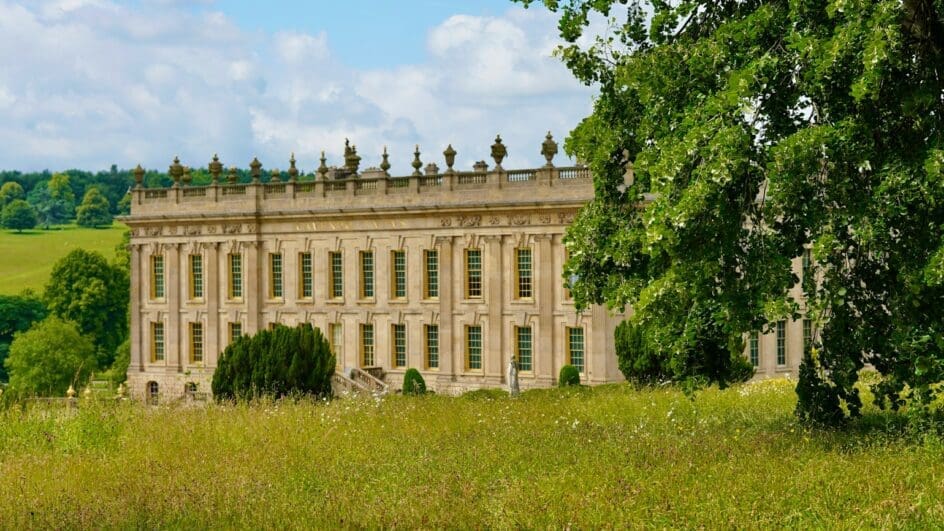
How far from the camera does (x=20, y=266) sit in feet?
421

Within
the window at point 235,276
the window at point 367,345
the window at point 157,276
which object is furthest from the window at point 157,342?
the window at point 367,345

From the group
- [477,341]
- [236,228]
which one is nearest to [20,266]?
[236,228]

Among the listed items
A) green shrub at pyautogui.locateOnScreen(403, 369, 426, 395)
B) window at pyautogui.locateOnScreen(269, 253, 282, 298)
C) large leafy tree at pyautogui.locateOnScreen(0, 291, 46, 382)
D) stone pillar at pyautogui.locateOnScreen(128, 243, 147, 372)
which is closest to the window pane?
green shrub at pyautogui.locateOnScreen(403, 369, 426, 395)

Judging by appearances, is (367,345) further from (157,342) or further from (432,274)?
(157,342)

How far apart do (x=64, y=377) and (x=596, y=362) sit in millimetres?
39586

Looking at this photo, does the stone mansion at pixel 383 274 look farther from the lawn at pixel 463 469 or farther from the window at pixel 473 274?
the lawn at pixel 463 469

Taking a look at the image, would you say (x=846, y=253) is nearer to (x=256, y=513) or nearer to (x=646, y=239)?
(x=646, y=239)

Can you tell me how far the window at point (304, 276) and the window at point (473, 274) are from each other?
7498mm

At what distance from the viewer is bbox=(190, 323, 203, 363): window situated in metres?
60.7

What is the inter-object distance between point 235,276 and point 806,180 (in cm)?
4386

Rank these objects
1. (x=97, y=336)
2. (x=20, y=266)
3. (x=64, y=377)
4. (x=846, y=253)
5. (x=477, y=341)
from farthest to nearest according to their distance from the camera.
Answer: (x=20, y=266)
(x=97, y=336)
(x=64, y=377)
(x=477, y=341)
(x=846, y=253)

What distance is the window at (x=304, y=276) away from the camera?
5725cm

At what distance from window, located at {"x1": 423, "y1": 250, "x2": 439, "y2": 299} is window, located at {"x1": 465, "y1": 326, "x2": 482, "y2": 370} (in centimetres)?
195

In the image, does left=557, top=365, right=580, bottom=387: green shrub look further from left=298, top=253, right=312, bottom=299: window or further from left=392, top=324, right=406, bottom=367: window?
→ left=298, top=253, right=312, bottom=299: window
